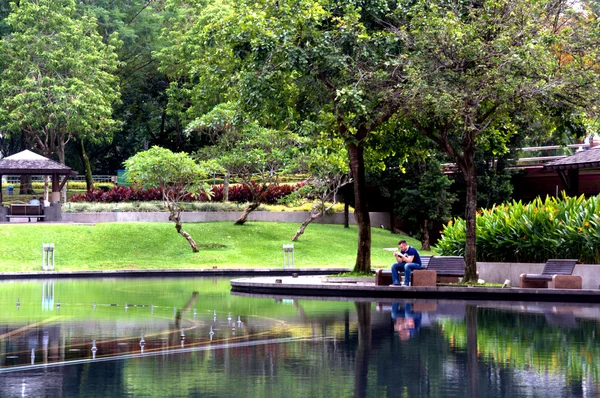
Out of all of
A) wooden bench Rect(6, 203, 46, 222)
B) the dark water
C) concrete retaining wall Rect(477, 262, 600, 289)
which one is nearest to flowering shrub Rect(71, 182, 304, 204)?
wooden bench Rect(6, 203, 46, 222)

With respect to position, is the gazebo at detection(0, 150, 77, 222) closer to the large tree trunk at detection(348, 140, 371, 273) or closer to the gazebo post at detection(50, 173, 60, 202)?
the gazebo post at detection(50, 173, 60, 202)

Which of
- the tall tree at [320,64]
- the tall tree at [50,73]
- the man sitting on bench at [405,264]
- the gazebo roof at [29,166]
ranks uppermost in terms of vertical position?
the tall tree at [50,73]

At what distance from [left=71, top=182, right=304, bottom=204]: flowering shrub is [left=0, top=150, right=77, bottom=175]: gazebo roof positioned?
2647 mm

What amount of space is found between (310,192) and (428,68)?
2355cm

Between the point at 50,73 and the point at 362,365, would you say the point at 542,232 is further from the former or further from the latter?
the point at 50,73

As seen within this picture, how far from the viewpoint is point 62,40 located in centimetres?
5234

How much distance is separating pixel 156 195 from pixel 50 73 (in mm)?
10073

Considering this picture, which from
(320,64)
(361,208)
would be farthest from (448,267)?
(320,64)

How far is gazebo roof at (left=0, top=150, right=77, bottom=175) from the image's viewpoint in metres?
46.0

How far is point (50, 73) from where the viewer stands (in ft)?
173

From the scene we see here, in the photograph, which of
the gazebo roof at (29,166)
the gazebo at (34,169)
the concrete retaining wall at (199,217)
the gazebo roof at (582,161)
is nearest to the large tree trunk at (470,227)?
the gazebo roof at (582,161)

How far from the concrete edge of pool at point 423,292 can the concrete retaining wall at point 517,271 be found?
6.08 ft

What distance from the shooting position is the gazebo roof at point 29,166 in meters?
46.0

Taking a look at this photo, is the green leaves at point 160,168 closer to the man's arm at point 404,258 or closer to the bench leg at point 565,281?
the man's arm at point 404,258
